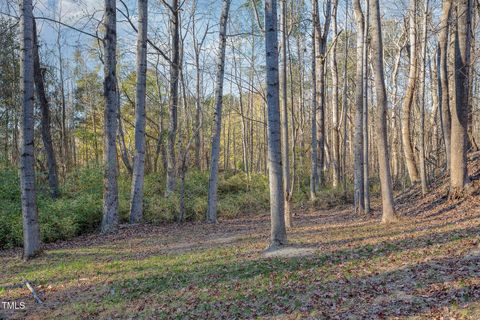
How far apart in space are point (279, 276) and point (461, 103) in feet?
24.3

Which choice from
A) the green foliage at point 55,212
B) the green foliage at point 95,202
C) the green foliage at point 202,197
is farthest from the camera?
the green foliage at point 202,197

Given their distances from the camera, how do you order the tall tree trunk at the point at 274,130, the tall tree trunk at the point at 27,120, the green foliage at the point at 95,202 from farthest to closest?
the green foliage at the point at 95,202 → the tall tree trunk at the point at 27,120 → the tall tree trunk at the point at 274,130

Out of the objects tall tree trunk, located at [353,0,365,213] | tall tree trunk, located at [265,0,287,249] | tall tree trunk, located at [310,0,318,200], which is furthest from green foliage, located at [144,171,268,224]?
tall tree trunk, located at [265,0,287,249]

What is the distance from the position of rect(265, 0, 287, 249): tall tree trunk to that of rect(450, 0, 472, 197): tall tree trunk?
5.61 metres

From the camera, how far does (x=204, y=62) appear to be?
2148cm

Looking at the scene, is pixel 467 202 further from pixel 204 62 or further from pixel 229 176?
pixel 204 62

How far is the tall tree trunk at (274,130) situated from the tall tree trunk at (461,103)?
561cm

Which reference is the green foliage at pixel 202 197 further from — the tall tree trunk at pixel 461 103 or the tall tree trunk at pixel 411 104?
the tall tree trunk at pixel 461 103

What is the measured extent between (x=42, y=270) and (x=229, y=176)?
1366cm

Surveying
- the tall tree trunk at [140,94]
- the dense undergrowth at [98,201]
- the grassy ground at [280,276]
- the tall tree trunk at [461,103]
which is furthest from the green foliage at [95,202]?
the tall tree trunk at [461,103]

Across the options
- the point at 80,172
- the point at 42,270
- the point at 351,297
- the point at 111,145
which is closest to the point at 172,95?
the point at 111,145

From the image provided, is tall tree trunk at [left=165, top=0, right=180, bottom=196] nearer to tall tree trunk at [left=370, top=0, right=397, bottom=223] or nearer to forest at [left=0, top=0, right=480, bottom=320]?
forest at [left=0, top=0, right=480, bottom=320]

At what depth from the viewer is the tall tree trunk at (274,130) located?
6.64 meters

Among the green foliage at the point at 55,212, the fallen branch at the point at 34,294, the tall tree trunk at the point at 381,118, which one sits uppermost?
the tall tree trunk at the point at 381,118
